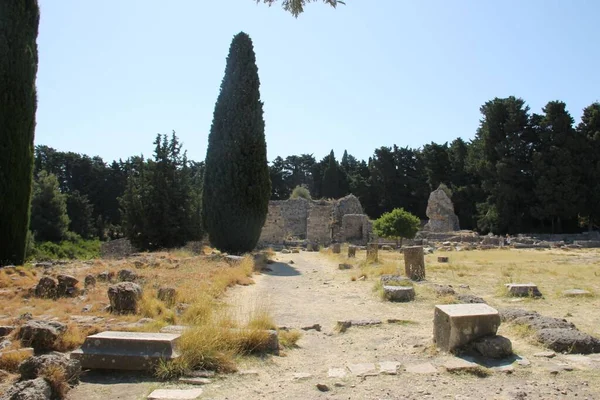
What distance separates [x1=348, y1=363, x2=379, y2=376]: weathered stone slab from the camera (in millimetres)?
4707

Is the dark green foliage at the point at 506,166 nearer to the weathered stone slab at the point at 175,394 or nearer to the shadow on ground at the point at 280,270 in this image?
the shadow on ground at the point at 280,270

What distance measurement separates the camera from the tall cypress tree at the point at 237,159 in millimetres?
19062

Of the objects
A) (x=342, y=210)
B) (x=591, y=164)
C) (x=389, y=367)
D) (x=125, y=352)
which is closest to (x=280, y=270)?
(x=389, y=367)

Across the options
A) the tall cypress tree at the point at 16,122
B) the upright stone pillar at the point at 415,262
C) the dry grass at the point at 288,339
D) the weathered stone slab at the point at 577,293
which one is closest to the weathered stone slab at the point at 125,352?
the dry grass at the point at 288,339

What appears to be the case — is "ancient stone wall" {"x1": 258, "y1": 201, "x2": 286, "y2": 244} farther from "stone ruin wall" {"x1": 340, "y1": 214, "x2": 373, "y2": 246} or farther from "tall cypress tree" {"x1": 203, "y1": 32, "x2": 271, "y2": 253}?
"tall cypress tree" {"x1": 203, "y1": 32, "x2": 271, "y2": 253}

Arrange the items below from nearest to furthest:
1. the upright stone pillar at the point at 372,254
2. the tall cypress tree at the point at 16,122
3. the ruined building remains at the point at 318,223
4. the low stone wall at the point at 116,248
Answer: the tall cypress tree at the point at 16,122, the upright stone pillar at the point at 372,254, the low stone wall at the point at 116,248, the ruined building remains at the point at 318,223

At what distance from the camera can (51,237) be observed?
33938 millimetres

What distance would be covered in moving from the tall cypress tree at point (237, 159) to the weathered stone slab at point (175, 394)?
49.0 feet

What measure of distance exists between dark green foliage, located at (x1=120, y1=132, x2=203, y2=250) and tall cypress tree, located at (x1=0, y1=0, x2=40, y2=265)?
28.0 ft

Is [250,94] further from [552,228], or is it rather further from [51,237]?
[552,228]

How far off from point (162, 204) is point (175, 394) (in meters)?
18.9

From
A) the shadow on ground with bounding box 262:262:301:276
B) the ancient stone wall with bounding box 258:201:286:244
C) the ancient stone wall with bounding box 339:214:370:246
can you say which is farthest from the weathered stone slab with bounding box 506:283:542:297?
the ancient stone wall with bounding box 339:214:370:246

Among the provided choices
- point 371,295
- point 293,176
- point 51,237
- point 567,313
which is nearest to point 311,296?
point 371,295

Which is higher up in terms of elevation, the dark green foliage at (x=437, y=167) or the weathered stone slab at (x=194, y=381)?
the dark green foliage at (x=437, y=167)
